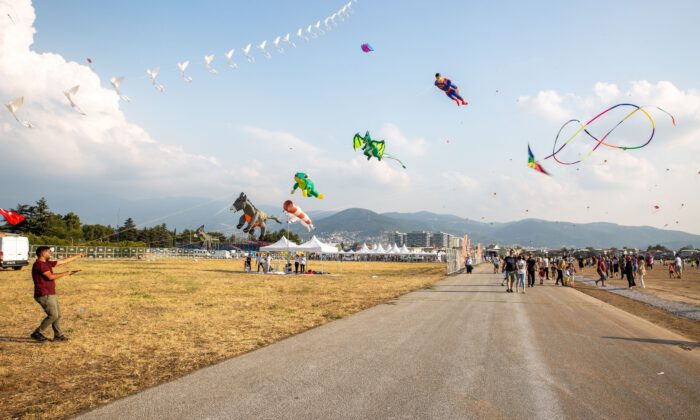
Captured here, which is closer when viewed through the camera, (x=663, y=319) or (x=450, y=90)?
(x=663, y=319)

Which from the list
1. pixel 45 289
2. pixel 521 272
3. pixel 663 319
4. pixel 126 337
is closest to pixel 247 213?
pixel 521 272

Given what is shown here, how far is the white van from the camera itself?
28234mm

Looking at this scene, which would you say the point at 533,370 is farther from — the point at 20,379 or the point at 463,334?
the point at 20,379

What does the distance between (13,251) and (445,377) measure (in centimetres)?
3344

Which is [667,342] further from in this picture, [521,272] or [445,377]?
[521,272]

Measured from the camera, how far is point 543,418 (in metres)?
4.52

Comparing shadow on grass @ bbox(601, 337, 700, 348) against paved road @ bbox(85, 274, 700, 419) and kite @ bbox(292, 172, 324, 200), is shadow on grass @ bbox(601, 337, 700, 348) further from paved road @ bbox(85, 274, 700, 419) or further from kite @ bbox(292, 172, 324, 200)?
kite @ bbox(292, 172, 324, 200)

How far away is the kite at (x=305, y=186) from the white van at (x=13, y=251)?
63.6 ft

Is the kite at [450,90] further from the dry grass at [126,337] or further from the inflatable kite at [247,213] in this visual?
the inflatable kite at [247,213]

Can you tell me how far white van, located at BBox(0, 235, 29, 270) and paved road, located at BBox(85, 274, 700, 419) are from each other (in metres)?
28.7

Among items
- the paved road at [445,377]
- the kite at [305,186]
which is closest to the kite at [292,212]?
the kite at [305,186]

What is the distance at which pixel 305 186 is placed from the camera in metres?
33.8

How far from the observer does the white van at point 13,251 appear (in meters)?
28.2

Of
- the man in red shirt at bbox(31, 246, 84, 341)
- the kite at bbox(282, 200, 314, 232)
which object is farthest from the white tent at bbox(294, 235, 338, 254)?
the man in red shirt at bbox(31, 246, 84, 341)
